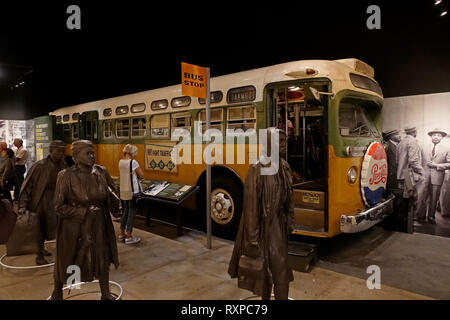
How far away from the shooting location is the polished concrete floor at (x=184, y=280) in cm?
400

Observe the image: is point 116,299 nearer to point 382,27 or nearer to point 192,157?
point 192,157

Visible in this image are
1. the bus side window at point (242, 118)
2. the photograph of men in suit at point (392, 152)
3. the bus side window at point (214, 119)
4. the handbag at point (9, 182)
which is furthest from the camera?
the handbag at point (9, 182)

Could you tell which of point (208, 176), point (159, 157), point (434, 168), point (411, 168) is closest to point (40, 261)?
point (208, 176)

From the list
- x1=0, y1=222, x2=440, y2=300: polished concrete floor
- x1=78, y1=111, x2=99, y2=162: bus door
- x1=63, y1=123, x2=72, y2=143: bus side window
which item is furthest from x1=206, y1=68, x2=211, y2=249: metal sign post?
x1=63, y1=123, x2=72, y2=143: bus side window

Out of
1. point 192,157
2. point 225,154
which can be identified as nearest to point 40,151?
point 192,157

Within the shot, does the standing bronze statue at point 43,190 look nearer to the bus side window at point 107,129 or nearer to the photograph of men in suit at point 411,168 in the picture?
the bus side window at point 107,129

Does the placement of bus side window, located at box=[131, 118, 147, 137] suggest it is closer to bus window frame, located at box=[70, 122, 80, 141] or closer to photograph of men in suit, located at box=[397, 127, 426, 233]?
bus window frame, located at box=[70, 122, 80, 141]

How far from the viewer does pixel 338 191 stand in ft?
16.8

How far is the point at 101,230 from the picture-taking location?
3447 millimetres

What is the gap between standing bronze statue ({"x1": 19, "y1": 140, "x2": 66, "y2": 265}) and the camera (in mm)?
4609

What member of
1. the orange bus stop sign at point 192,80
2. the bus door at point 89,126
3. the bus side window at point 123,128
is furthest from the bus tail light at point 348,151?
the bus door at point 89,126

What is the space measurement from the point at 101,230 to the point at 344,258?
12.8 feet

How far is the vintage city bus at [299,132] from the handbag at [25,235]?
10.0 feet

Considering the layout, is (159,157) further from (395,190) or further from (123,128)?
(395,190)
